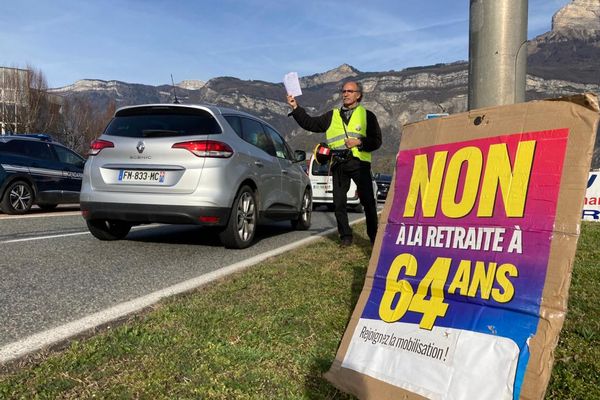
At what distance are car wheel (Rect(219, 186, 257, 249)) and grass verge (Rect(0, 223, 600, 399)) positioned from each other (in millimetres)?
2043

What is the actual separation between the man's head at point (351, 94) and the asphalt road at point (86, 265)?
197 centimetres

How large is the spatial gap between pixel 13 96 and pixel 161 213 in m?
56.6

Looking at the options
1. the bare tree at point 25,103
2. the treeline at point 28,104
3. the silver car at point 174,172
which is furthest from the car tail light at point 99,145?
the bare tree at point 25,103

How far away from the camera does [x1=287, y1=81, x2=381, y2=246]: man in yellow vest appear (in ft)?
17.6

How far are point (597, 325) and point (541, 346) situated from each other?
1.48m

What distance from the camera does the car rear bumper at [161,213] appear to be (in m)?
5.39

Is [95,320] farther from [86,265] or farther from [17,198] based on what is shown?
[17,198]

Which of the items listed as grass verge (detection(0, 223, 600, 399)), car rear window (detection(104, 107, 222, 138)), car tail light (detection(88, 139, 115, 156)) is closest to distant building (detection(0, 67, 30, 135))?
car tail light (detection(88, 139, 115, 156))

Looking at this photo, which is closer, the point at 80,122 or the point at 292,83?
the point at 292,83

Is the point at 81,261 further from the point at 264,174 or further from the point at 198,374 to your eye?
the point at 198,374

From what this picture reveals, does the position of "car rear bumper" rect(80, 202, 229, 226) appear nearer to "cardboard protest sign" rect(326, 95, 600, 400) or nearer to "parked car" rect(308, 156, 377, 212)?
"cardboard protest sign" rect(326, 95, 600, 400)

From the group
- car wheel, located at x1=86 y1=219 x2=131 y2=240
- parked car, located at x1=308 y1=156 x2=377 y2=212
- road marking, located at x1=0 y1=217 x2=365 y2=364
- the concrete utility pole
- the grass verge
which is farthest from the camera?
parked car, located at x1=308 y1=156 x2=377 y2=212

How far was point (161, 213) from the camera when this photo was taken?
542 cm

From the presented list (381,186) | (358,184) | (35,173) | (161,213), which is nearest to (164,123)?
(161,213)
